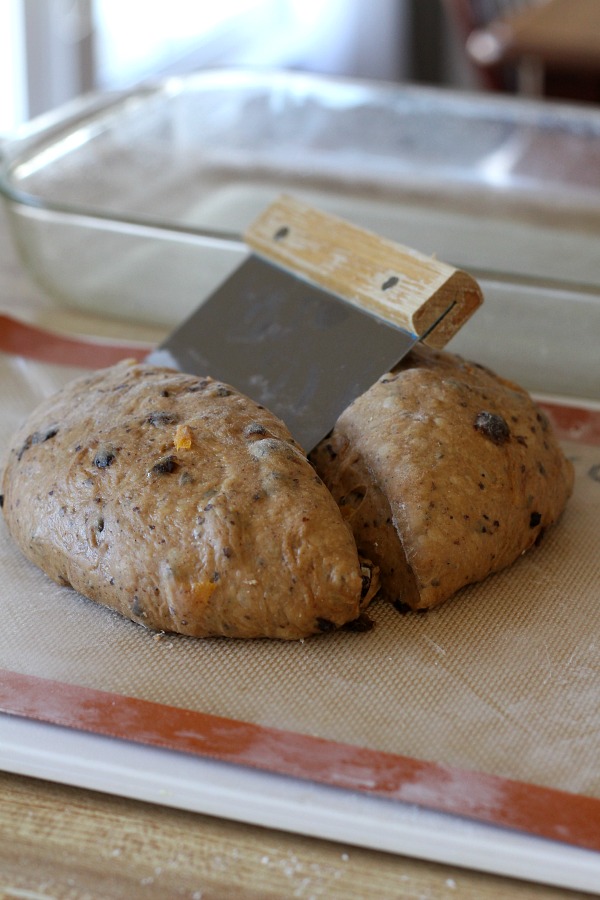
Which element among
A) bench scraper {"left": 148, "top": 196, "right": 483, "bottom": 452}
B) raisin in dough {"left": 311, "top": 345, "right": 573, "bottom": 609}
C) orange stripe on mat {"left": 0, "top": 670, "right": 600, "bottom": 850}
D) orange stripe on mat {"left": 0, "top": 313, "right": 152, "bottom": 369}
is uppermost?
bench scraper {"left": 148, "top": 196, "right": 483, "bottom": 452}

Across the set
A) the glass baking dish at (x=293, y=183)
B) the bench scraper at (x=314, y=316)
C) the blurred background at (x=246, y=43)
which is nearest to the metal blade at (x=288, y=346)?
the bench scraper at (x=314, y=316)

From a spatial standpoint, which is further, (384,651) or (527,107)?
(527,107)

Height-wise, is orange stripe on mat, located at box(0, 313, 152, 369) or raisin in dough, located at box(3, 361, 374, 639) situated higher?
raisin in dough, located at box(3, 361, 374, 639)

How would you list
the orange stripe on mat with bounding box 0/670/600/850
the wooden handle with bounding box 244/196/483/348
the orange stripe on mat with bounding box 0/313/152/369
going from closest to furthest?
the orange stripe on mat with bounding box 0/670/600/850
the wooden handle with bounding box 244/196/483/348
the orange stripe on mat with bounding box 0/313/152/369

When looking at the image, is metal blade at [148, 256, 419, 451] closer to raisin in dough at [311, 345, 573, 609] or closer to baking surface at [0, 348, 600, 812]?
raisin in dough at [311, 345, 573, 609]

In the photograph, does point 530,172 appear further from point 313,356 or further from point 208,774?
point 208,774

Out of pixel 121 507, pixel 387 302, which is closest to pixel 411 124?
pixel 387 302

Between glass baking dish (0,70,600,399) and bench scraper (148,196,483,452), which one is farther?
glass baking dish (0,70,600,399)

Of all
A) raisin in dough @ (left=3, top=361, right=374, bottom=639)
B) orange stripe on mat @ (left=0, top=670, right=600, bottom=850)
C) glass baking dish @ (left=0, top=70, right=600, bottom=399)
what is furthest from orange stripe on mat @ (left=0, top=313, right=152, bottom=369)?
orange stripe on mat @ (left=0, top=670, right=600, bottom=850)
